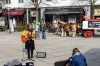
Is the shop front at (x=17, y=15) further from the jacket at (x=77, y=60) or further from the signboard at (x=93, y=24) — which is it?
the jacket at (x=77, y=60)

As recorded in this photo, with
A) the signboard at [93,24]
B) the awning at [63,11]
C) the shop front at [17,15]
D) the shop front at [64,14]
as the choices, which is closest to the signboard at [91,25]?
the signboard at [93,24]

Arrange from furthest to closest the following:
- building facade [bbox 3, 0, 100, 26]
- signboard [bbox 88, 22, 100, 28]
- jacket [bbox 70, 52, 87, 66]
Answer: building facade [bbox 3, 0, 100, 26]
signboard [bbox 88, 22, 100, 28]
jacket [bbox 70, 52, 87, 66]

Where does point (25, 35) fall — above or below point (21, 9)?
below

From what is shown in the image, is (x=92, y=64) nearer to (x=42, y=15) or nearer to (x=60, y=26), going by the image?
(x=60, y=26)

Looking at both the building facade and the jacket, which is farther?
the building facade

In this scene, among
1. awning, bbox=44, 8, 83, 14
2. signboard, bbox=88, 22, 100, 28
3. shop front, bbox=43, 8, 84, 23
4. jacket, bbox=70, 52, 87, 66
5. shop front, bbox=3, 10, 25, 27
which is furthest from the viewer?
shop front, bbox=3, 10, 25, 27

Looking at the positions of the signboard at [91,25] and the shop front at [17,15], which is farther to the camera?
the shop front at [17,15]

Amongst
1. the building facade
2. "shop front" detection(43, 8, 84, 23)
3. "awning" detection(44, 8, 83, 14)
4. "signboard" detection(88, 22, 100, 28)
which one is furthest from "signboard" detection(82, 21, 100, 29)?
"awning" detection(44, 8, 83, 14)

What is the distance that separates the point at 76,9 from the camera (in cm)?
2941

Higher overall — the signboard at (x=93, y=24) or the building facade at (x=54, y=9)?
the building facade at (x=54, y=9)

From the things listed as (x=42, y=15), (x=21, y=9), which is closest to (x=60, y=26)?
(x=42, y=15)

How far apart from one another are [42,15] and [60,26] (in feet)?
41.3

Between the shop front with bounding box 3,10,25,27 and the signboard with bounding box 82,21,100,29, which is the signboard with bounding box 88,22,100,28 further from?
the shop front with bounding box 3,10,25,27

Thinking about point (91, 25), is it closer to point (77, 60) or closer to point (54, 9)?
point (77, 60)
